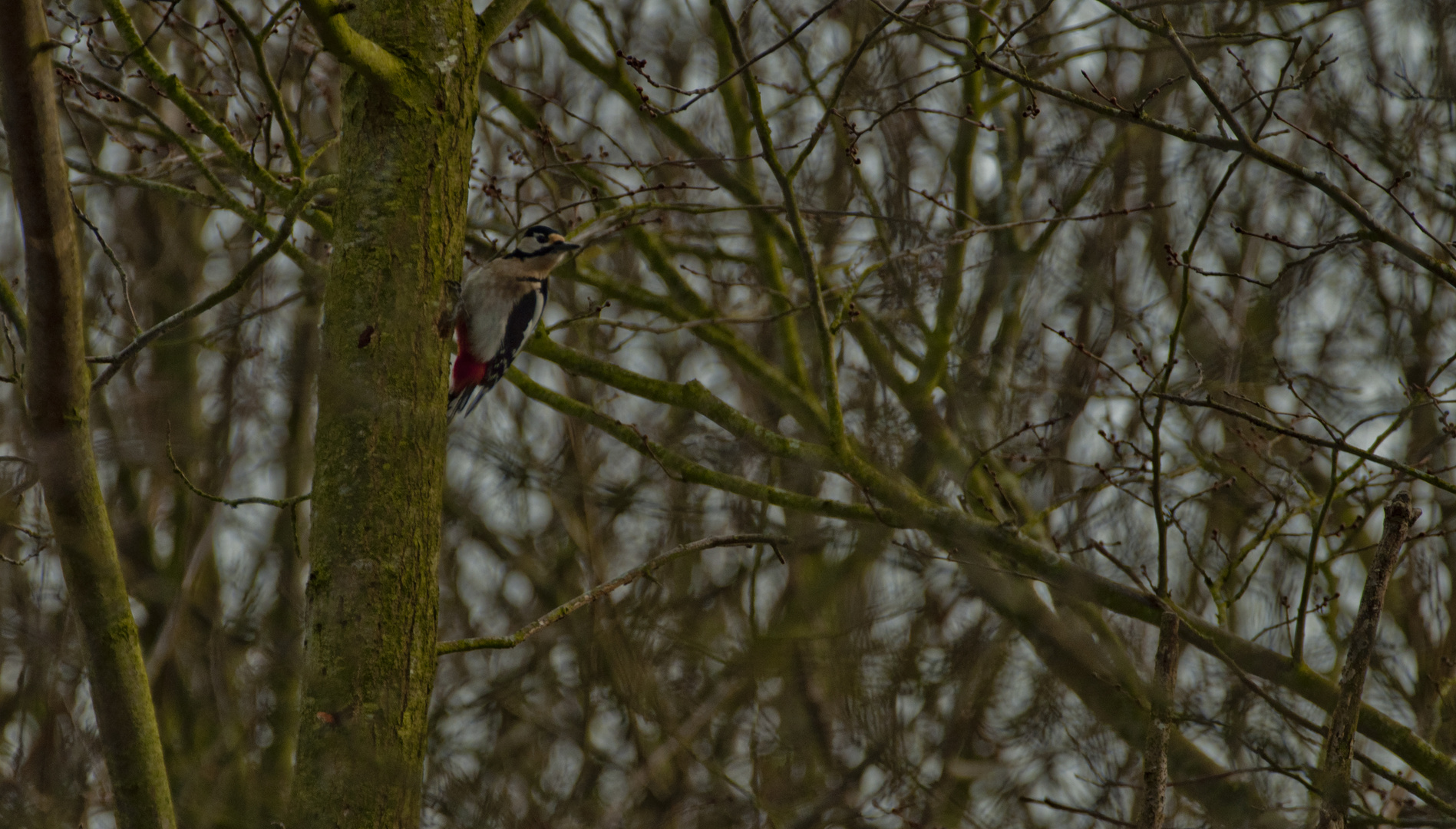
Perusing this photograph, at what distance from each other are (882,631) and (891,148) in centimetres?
211

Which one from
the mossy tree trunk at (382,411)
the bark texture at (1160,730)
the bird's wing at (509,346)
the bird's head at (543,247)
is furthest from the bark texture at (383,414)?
the bird's wing at (509,346)

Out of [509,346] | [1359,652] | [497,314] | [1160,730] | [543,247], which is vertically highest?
[543,247]

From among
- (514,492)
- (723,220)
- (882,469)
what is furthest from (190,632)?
(882,469)

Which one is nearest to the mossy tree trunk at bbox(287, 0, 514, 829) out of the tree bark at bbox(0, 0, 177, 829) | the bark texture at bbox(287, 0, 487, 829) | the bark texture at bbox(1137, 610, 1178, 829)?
the bark texture at bbox(287, 0, 487, 829)

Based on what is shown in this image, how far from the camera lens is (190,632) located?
261 inches

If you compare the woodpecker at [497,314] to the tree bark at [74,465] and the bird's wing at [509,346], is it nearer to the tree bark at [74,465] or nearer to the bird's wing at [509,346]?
the bird's wing at [509,346]

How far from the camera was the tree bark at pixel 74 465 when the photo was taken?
1.72 meters

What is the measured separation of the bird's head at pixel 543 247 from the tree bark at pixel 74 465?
6.86 ft

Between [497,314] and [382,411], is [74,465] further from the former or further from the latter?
[497,314]

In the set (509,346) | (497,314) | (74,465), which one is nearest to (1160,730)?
(74,465)

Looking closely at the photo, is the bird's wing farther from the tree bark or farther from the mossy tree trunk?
the tree bark

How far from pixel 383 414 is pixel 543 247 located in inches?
94.1

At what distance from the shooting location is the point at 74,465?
192cm

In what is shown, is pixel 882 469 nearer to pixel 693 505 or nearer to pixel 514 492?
pixel 693 505
